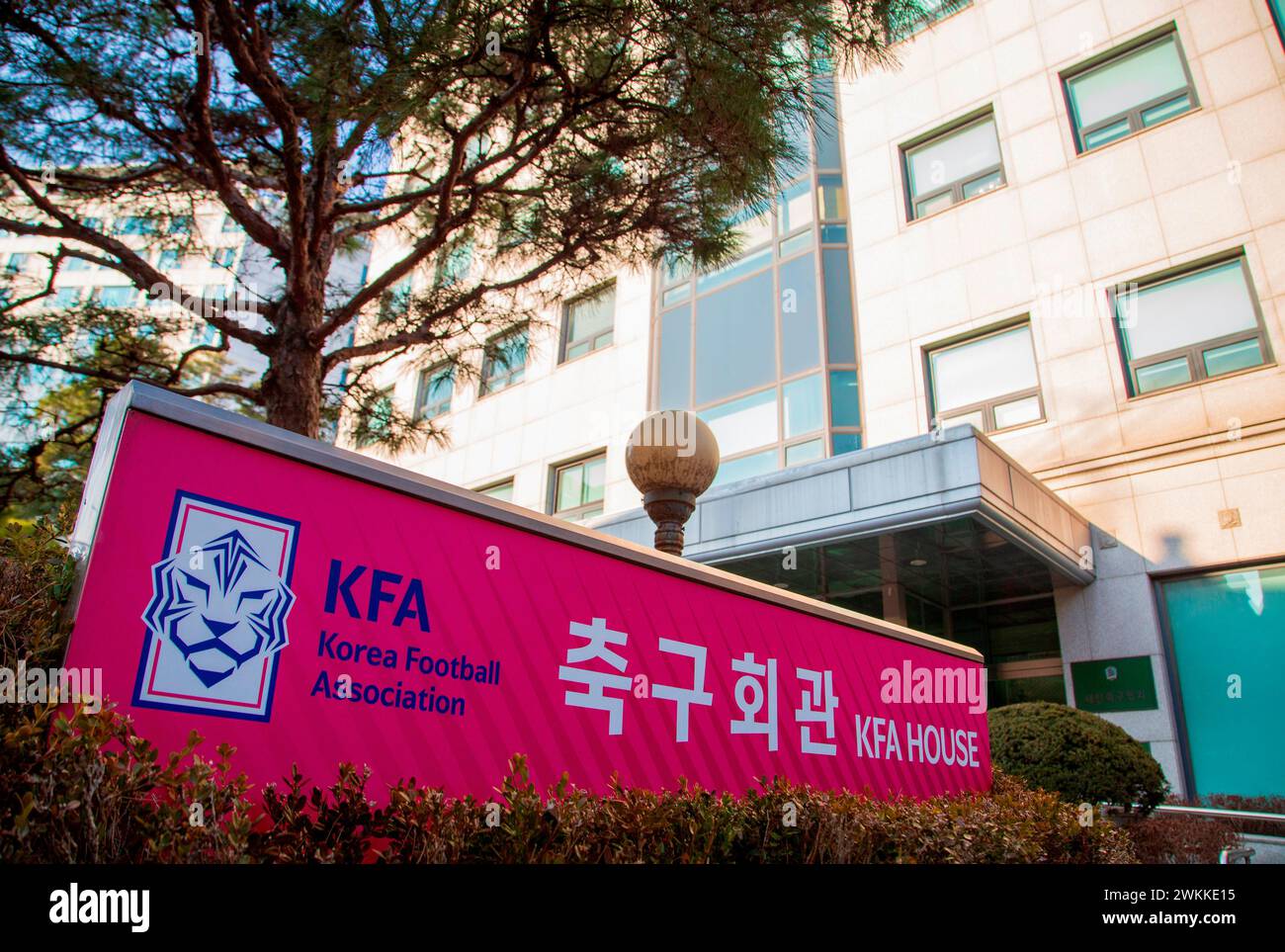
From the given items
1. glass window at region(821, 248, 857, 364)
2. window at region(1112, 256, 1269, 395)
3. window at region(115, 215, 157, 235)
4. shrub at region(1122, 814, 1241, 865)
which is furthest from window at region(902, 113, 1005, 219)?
window at region(115, 215, 157, 235)

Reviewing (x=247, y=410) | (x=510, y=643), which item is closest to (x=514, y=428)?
(x=247, y=410)

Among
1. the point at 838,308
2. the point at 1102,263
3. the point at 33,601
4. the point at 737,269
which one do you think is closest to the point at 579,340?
the point at 737,269

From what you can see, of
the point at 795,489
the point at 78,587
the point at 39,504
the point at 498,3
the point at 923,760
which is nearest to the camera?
the point at 78,587

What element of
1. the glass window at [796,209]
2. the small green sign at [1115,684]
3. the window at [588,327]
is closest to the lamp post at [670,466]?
the small green sign at [1115,684]

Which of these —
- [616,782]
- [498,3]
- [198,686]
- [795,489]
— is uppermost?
[498,3]

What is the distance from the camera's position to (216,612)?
279cm

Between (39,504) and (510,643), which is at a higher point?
(39,504)

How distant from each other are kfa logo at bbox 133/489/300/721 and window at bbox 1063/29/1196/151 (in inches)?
598

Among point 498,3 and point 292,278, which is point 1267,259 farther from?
point 292,278

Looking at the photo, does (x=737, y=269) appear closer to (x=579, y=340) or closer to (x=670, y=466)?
(x=579, y=340)

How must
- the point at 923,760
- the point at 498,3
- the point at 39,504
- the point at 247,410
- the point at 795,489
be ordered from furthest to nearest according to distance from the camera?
the point at 247,410
the point at 795,489
the point at 39,504
the point at 923,760
the point at 498,3

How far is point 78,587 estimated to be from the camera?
100 inches

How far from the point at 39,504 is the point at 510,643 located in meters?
9.90

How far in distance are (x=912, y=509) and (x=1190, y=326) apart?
5.80 metres
